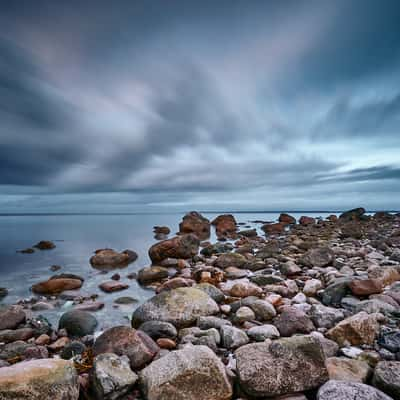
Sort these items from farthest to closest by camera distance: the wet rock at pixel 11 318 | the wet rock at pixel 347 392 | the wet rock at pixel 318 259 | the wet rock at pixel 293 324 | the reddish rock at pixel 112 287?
the wet rock at pixel 318 259
the reddish rock at pixel 112 287
the wet rock at pixel 11 318
the wet rock at pixel 293 324
the wet rock at pixel 347 392

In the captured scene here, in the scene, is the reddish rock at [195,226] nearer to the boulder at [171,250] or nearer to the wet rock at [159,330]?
the boulder at [171,250]

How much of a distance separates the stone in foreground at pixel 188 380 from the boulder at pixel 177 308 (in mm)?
2468

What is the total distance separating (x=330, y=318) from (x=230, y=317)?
206 centimetres

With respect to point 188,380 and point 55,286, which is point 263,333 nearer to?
point 188,380

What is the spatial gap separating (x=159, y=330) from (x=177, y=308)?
86 cm

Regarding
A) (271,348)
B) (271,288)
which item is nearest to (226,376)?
(271,348)

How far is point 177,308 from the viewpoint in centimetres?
586

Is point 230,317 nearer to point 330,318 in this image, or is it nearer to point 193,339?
point 193,339

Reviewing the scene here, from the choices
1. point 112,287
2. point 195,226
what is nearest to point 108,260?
point 112,287

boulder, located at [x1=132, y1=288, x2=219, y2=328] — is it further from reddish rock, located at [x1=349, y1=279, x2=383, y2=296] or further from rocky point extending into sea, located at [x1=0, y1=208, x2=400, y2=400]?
reddish rock, located at [x1=349, y1=279, x2=383, y2=296]

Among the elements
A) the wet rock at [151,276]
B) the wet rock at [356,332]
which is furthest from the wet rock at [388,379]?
the wet rock at [151,276]

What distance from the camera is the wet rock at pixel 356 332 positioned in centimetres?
419

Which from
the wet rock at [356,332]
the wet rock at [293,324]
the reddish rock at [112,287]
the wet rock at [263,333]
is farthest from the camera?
the reddish rock at [112,287]

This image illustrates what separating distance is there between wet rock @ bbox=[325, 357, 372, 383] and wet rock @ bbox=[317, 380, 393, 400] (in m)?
0.44
